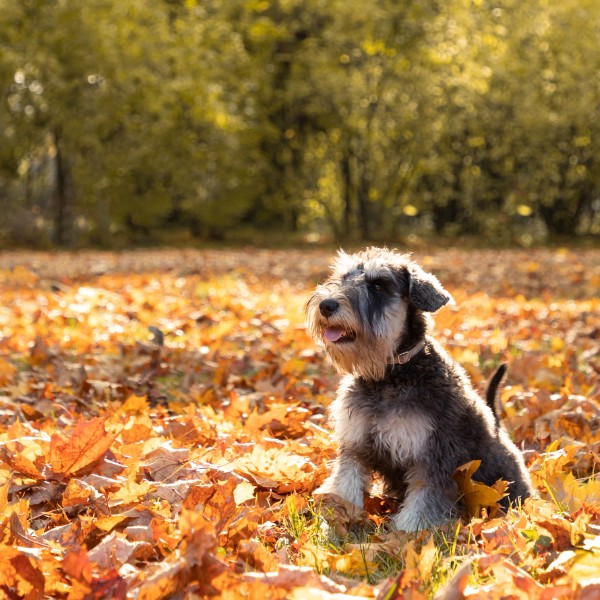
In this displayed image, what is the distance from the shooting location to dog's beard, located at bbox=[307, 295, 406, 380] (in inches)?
144

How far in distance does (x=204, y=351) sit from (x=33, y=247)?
19.5m

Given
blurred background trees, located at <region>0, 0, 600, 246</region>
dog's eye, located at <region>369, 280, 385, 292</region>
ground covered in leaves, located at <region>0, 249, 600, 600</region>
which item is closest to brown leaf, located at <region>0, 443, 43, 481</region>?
ground covered in leaves, located at <region>0, 249, 600, 600</region>

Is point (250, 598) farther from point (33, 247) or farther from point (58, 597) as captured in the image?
point (33, 247)

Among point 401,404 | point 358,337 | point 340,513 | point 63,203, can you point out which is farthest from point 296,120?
point 340,513

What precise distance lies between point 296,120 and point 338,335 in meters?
26.6

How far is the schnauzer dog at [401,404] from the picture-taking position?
11.6 ft

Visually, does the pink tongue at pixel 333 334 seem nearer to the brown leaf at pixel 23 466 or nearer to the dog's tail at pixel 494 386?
the dog's tail at pixel 494 386

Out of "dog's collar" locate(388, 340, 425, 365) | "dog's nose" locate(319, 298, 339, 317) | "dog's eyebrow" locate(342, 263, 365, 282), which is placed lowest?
"dog's collar" locate(388, 340, 425, 365)

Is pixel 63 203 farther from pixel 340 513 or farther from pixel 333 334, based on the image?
pixel 340 513

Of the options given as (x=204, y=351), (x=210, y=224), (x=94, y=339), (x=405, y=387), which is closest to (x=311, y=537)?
(x=405, y=387)

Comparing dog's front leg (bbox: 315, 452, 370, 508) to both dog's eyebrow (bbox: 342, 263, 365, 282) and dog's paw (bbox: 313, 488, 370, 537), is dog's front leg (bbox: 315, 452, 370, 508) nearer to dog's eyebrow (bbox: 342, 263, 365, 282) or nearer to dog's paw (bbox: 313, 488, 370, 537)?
dog's paw (bbox: 313, 488, 370, 537)

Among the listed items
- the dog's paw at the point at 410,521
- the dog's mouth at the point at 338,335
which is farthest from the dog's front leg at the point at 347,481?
the dog's mouth at the point at 338,335

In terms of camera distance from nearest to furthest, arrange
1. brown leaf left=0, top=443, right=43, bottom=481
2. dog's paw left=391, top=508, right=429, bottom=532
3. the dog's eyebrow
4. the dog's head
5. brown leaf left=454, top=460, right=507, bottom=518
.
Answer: dog's paw left=391, top=508, right=429, bottom=532 → brown leaf left=454, top=460, right=507, bottom=518 → brown leaf left=0, top=443, right=43, bottom=481 → the dog's head → the dog's eyebrow

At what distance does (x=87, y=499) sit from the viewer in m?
3.40
